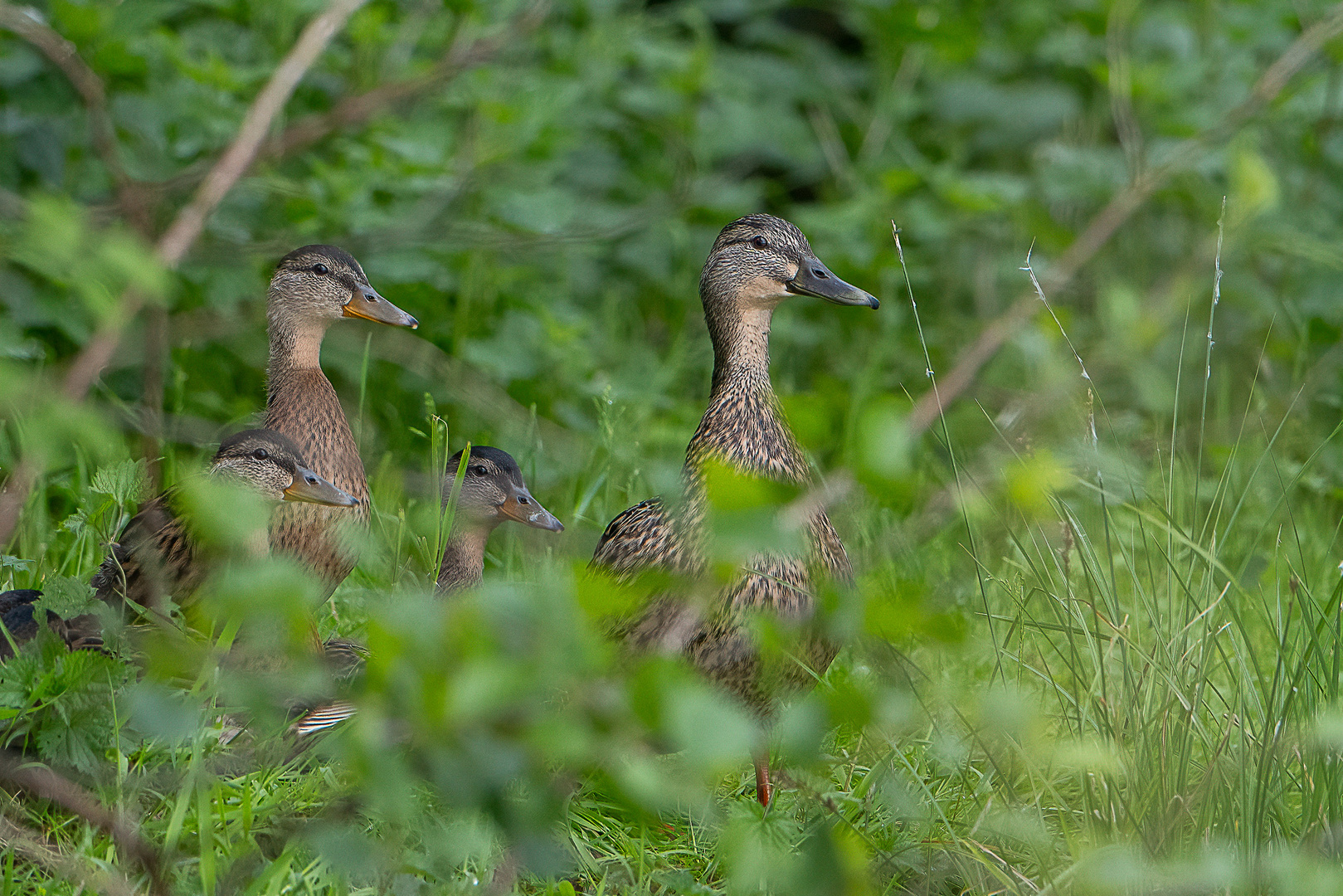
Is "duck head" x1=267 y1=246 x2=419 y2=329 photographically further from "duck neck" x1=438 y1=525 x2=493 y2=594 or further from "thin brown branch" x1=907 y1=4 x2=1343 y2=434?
"thin brown branch" x1=907 y1=4 x2=1343 y2=434

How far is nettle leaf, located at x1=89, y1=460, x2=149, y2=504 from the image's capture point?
2824 millimetres

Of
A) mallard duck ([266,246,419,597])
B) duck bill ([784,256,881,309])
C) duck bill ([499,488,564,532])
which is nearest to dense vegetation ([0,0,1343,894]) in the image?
mallard duck ([266,246,419,597])

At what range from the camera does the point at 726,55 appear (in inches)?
255

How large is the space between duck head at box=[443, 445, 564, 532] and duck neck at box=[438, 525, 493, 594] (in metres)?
0.05

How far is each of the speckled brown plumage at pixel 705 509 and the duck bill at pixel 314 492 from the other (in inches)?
22.1

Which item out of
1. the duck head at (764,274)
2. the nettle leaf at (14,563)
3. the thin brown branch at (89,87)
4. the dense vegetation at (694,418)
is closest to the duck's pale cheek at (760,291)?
the duck head at (764,274)

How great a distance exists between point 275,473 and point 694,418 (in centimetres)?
233

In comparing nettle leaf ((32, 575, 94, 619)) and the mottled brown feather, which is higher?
the mottled brown feather

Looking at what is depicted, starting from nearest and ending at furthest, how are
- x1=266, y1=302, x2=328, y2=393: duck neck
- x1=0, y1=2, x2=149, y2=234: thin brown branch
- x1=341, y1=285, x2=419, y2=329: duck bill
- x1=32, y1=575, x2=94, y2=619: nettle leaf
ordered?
x1=0, y1=2, x2=149, y2=234: thin brown branch < x1=32, y1=575, x2=94, y2=619: nettle leaf < x1=341, y1=285, x2=419, y2=329: duck bill < x1=266, y1=302, x2=328, y2=393: duck neck

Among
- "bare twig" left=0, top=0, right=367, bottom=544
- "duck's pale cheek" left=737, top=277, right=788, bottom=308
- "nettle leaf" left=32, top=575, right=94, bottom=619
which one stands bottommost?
"nettle leaf" left=32, top=575, right=94, bottom=619

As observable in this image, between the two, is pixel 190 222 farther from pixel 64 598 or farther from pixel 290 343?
pixel 290 343

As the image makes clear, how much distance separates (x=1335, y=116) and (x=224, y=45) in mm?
4463

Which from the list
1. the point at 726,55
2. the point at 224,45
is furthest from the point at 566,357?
the point at 726,55

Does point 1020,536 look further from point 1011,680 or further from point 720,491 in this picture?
point 720,491
